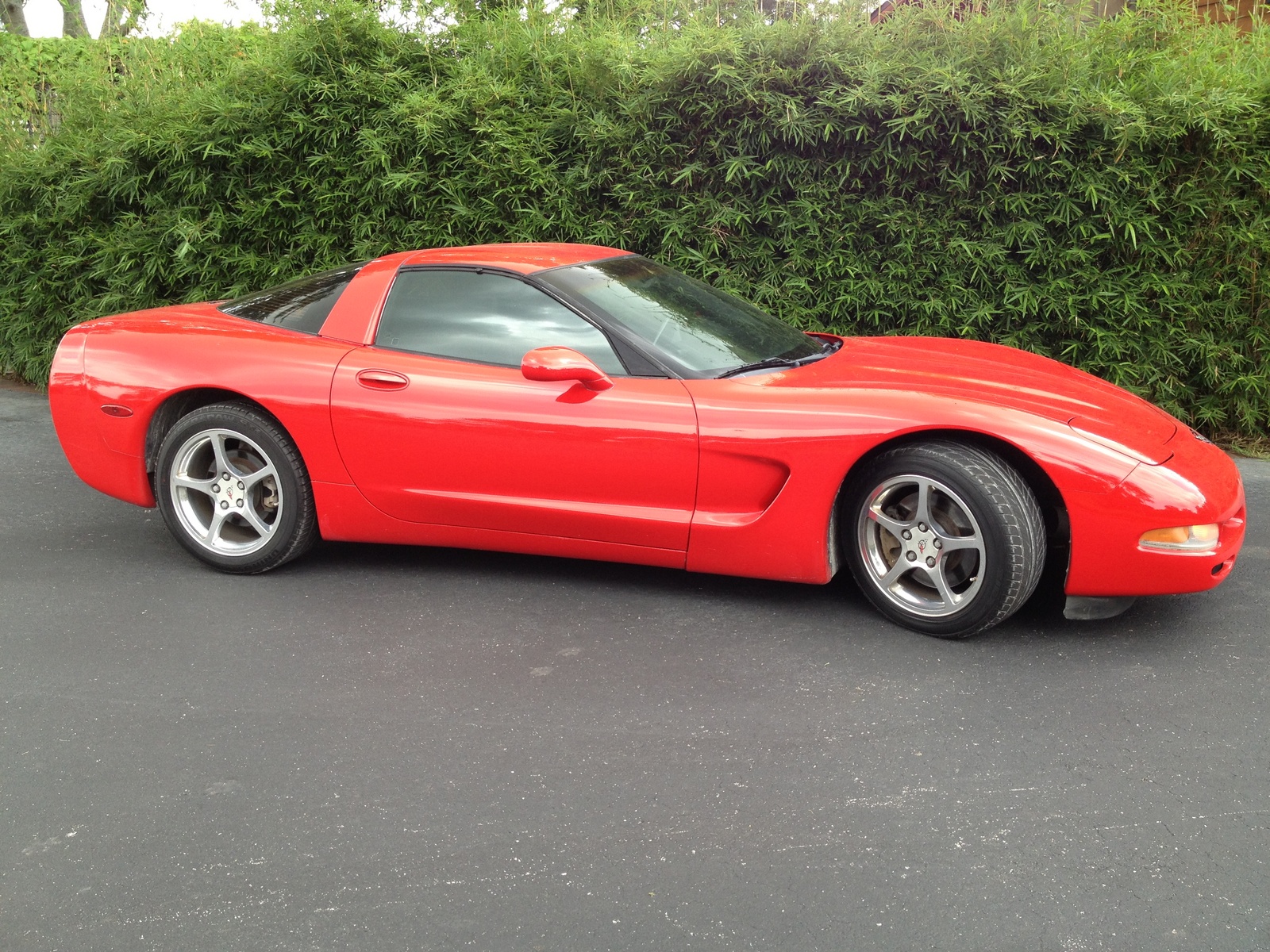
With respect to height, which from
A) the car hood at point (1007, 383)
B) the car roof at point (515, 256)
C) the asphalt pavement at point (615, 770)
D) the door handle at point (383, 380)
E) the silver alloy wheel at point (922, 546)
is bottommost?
the asphalt pavement at point (615, 770)

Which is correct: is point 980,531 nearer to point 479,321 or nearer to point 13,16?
point 479,321

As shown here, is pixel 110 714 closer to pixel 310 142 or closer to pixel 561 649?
pixel 561 649

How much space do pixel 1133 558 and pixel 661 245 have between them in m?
3.78

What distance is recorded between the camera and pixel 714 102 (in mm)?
6109

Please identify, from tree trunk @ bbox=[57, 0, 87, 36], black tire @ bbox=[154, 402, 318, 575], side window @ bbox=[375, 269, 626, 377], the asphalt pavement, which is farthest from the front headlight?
tree trunk @ bbox=[57, 0, 87, 36]

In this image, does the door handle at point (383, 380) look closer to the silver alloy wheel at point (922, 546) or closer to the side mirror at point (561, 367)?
the side mirror at point (561, 367)

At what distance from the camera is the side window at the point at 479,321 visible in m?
3.88

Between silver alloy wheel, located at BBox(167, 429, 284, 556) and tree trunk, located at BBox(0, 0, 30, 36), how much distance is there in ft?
44.9

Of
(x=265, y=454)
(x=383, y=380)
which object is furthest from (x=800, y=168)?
(x=265, y=454)

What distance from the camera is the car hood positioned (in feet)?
11.3

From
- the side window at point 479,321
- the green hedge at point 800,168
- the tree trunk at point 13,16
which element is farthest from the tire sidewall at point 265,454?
the tree trunk at point 13,16

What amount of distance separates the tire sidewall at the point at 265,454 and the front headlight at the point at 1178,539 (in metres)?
2.88

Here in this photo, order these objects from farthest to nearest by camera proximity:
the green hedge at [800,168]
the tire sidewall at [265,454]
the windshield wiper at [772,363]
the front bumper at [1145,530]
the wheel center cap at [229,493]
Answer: the green hedge at [800,168], the wheel center cap at [229,493], the tire sidewall at [265,454], the windshield wiper at [772,363], the front bumper at [1145,530]

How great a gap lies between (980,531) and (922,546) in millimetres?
205
